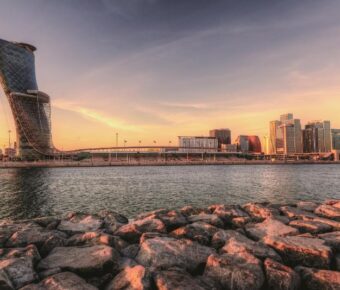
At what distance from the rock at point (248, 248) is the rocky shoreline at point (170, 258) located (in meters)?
0.03

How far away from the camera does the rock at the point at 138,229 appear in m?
10.1

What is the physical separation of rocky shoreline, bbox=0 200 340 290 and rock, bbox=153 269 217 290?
23 millimetres

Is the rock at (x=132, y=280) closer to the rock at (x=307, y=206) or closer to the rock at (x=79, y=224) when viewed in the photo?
the rock at (x=79, y=224)

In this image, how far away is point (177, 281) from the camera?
610cm

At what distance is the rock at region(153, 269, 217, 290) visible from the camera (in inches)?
232

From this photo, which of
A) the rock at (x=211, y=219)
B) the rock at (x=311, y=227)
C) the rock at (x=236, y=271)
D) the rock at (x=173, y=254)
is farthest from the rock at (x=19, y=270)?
the rock at (x=311, y=227)

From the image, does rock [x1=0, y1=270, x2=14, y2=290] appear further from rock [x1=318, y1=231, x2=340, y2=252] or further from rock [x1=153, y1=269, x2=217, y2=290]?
rock [x1=318, y1=231, x2=340, y2=252]

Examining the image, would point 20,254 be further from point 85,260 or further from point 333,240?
point 333,240

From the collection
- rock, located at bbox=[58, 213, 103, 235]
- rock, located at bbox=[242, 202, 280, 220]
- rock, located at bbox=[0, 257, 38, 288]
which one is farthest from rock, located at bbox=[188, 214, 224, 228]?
rock, located at bbox=[0, 257, 38, 288]

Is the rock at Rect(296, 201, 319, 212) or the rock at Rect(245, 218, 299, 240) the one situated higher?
the rock at Rect(245, 218, 299, 240)

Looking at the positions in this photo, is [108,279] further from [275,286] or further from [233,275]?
[275,286]

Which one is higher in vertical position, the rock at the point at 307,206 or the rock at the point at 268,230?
the rock at the point at 268,230

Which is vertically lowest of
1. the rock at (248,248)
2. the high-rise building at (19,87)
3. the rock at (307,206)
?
the rock at (307,206)

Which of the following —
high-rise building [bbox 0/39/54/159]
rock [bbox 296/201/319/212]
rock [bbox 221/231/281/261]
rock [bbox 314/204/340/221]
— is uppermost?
high-rise building [bbox 0/39/54/159]
